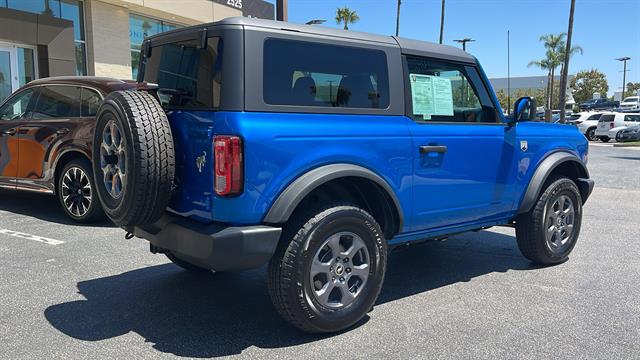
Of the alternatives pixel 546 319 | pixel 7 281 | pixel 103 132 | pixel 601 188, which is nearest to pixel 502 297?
pixel 546 319

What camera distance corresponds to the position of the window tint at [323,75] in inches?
130

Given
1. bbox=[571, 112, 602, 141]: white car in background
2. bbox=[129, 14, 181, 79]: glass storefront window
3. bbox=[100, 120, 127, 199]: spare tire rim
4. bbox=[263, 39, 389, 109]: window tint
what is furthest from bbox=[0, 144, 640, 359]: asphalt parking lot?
bbox=[571, 112, 602, 141]: white car in background

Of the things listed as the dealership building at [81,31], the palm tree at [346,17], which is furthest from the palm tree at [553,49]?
the dealership building at [81,31]

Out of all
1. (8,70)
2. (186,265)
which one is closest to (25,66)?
(8,70)

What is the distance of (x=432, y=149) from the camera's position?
395 centimetres

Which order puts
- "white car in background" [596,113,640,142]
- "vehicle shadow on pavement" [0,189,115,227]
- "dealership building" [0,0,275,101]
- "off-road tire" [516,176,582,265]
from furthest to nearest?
"white car in background" [596,113,640,142]
"dealership building" [0,0,275,101]
"vehicle shadow on pavement" [0,189,115,227]
"off-road tire" [516,176,582,265]

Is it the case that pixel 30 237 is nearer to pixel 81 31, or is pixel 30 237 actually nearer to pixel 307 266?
pixel 307 266

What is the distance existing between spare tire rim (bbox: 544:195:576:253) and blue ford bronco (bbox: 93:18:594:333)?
1035mm

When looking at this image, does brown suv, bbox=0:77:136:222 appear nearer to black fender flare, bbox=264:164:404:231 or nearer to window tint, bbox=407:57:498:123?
window tint, bbox=407:57:498:123

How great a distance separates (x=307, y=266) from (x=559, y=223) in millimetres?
3069

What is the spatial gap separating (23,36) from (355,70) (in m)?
13.5

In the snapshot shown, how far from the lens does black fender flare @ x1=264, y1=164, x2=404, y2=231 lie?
3159 mm

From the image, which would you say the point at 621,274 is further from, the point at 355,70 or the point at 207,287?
the point at 207,287

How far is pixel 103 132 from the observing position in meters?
3.57
